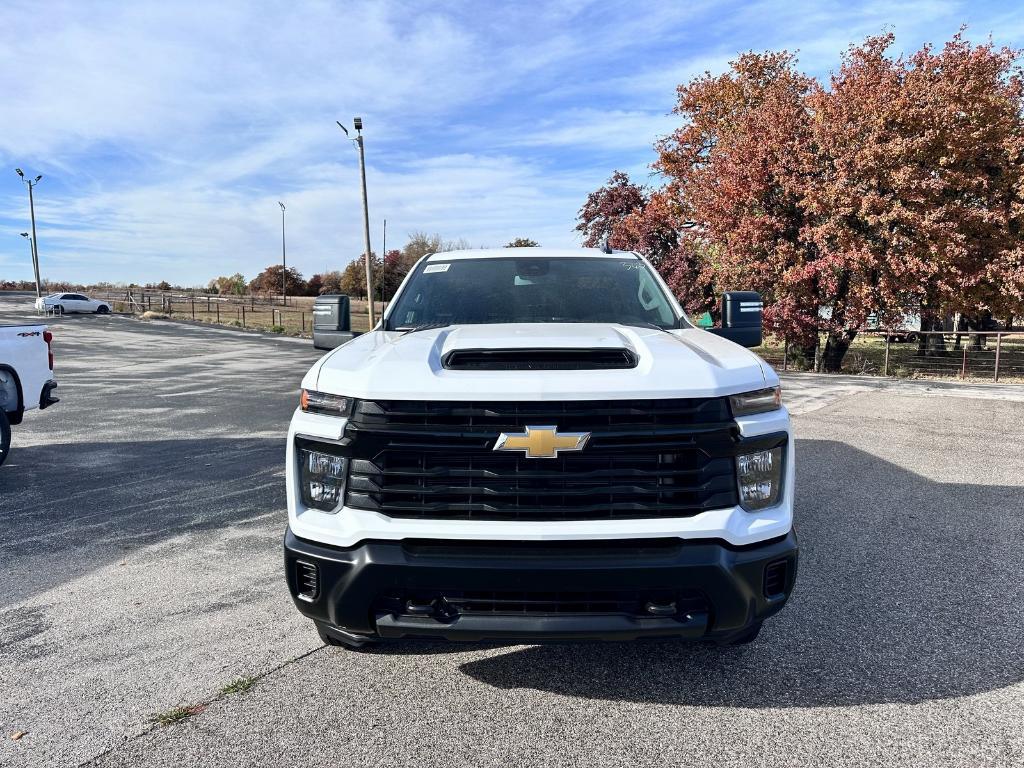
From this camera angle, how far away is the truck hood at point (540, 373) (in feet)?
8.44

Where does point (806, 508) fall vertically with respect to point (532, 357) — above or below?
below

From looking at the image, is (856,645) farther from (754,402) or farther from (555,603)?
(555,603)

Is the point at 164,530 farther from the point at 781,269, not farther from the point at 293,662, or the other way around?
the point at 781,269

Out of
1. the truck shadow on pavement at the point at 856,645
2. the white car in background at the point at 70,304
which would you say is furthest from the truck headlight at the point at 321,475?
the white car in background at the point at 70,304

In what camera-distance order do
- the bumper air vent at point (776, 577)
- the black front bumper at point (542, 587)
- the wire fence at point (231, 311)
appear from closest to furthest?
the black front bumper at point (542, 587)
the bumper air vent at point (776, 577)
the wire fence at point (231, 311)

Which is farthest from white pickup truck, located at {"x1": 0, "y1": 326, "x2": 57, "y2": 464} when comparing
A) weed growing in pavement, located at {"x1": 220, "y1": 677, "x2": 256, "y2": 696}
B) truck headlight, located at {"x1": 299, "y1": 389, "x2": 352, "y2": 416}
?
truck headlight, located at {"x1": 299, "y1": 389, "x2": 352, "y2": 416}

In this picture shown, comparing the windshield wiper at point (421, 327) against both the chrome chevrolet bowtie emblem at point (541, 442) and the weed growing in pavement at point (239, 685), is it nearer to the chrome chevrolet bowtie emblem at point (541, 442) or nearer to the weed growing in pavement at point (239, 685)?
the chrome chevrolet bowtie emblem at point (541, 442)

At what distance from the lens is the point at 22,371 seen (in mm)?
7207

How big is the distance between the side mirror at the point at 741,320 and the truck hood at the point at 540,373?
37.9 inches

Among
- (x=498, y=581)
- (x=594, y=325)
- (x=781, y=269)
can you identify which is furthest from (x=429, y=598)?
(x=781, y=269)

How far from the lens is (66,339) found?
26.3 metres

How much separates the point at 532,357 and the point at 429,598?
102 cm

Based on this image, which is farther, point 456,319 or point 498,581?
point 456,319

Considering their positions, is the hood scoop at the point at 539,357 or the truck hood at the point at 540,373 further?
the hood scoop at the point at 539,357
